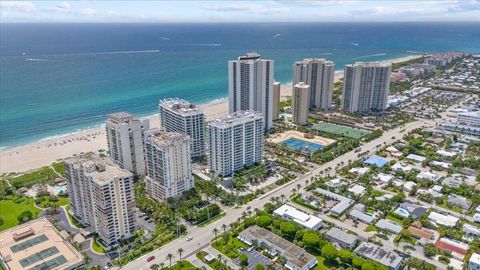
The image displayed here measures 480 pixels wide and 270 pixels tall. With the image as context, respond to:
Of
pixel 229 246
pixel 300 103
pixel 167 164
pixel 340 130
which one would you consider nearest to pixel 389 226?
pixel 229 246

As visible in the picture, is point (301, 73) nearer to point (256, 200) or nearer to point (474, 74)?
point (256, 200)

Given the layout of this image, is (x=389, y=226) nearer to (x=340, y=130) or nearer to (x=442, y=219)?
(x=442, y=219)

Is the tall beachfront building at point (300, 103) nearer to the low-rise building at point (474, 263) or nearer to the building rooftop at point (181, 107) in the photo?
the building rooftop at point (181, 107)

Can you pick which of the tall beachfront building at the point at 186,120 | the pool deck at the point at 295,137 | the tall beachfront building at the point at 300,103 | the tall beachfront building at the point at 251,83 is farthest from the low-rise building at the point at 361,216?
the tall beachfront building at the point at 300,103

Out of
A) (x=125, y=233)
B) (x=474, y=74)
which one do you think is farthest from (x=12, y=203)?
(x=474, y=74)

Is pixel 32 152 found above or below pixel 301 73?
below

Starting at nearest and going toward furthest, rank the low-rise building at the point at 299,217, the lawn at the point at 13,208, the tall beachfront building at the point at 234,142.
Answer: the low-rise building at the point at 299,217 → the lawn at the point at 13,208 → the tall beachfront building at the point at 234,142
